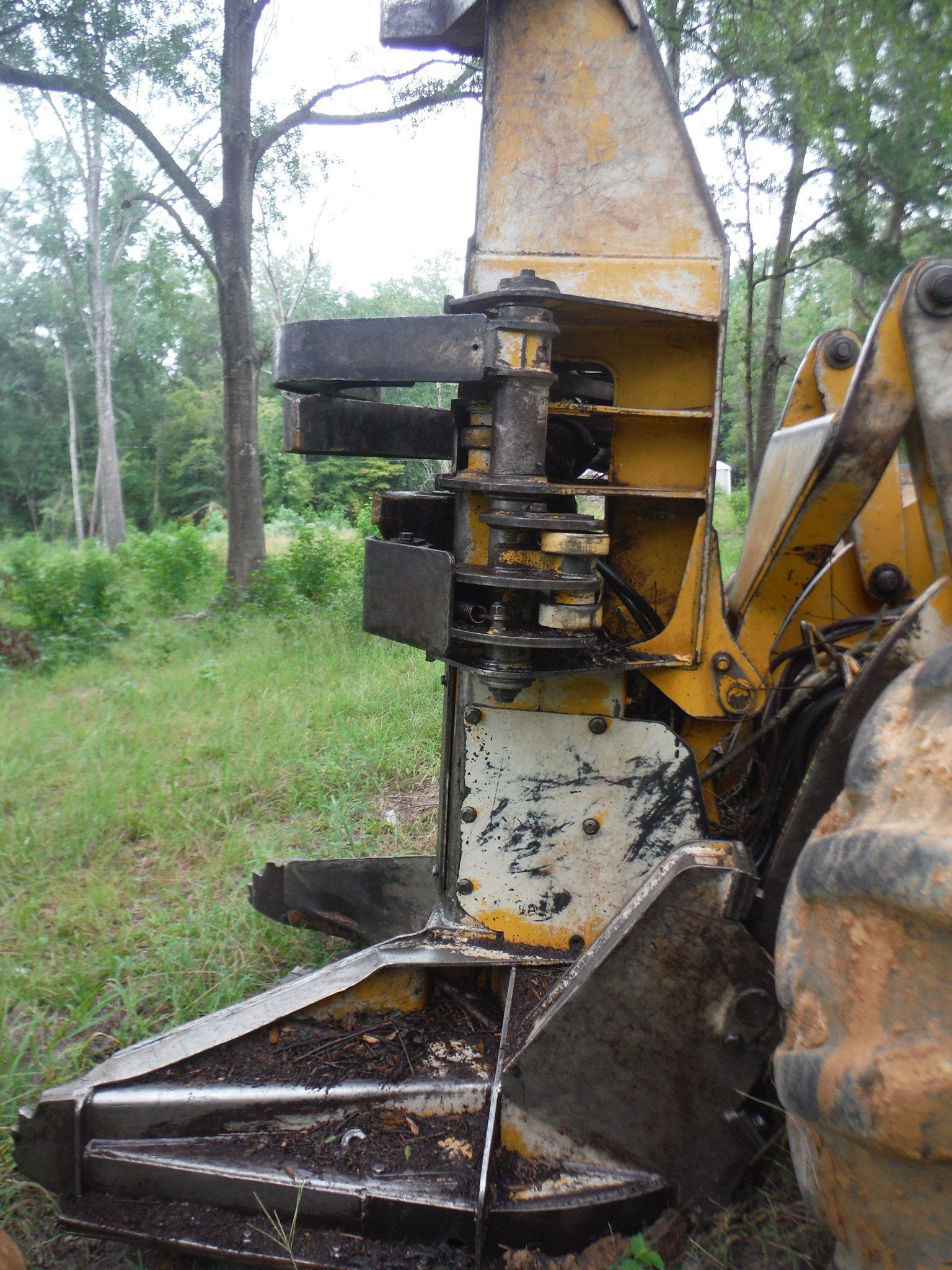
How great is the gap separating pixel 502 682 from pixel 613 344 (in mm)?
747

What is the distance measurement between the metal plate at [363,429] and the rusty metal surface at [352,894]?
109 centimetres

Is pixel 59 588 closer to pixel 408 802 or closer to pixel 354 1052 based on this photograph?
pixel 408 802

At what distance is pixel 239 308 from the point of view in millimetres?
8641

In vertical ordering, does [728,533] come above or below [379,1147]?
above

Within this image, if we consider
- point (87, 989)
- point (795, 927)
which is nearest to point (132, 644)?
point (87, 989)

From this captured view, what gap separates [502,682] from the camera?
1.79 meters

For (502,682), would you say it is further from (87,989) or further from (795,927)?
(87,989)

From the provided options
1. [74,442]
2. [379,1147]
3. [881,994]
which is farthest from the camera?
[74,442]

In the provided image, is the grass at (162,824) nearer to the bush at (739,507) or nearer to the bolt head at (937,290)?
the bolt head at (937,290)

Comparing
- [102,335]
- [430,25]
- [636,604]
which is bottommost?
[636,604]

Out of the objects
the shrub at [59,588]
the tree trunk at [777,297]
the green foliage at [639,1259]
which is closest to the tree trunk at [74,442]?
the shrub at [59,588]

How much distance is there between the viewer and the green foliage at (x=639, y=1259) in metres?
1.61

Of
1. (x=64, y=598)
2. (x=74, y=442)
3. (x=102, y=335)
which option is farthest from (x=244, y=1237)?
(x=74, y=442)

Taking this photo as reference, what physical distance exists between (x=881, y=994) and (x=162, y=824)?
3196 mm
